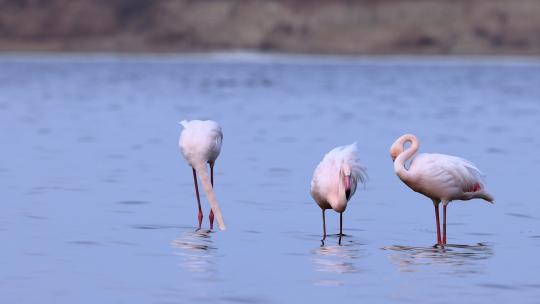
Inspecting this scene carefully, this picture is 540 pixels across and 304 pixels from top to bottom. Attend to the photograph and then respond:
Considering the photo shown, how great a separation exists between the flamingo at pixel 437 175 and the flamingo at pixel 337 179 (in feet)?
1.25

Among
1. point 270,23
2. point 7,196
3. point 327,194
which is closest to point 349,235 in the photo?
point 327,194

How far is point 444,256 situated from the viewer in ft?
38.7

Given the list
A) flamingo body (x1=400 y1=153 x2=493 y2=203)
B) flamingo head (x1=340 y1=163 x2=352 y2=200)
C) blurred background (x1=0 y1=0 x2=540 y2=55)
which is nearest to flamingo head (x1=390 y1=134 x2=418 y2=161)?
flamingo body (x1=400 y1=153 x2=493 y2=203)

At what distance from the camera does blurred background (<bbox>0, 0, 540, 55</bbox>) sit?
174 m

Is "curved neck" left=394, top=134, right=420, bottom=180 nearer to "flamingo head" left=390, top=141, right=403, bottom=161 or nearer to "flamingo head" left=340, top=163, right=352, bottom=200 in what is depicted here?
"flamingo head" left=390, top=141, right=403, bottom=161

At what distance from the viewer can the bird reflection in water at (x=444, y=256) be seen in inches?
439

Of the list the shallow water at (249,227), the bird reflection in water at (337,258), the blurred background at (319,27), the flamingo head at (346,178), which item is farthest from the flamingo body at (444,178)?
the blurred background at (319,27)

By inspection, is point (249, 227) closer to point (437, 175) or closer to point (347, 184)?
Result: point (347, 184)

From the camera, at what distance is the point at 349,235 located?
13078 millimetres

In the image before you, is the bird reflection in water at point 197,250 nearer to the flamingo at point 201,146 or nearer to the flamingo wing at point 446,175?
the flamingo at point 201,146

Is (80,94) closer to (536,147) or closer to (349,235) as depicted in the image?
(536,147)

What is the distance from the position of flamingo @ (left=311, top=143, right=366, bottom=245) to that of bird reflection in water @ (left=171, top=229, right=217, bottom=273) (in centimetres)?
109

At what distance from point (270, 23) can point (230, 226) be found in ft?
535

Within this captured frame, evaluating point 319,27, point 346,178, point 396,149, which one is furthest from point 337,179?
point 319,27
